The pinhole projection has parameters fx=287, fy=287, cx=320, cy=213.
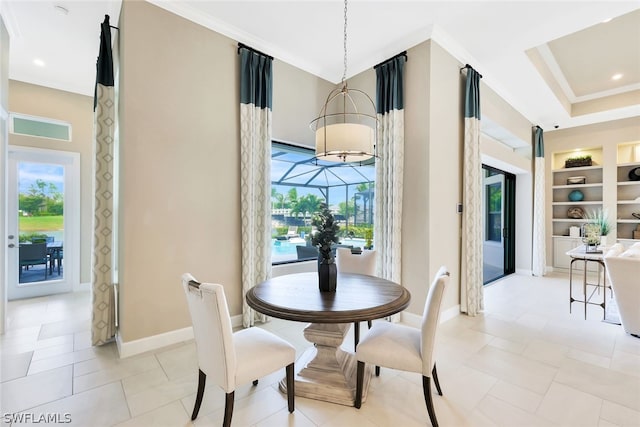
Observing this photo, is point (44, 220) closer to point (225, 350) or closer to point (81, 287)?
point (81, 287)

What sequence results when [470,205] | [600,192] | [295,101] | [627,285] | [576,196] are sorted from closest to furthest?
[627,285], [470,205], [295,101], [600,192], [576,196]

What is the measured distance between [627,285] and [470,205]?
5.66ft

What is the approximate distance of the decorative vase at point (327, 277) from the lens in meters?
2.27

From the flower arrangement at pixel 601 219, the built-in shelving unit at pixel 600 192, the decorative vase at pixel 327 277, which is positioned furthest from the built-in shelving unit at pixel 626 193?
the decorative vase at pixel 327 277

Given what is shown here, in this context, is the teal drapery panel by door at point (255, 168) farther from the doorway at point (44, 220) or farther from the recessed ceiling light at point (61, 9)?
the doorway at point (44, 220)

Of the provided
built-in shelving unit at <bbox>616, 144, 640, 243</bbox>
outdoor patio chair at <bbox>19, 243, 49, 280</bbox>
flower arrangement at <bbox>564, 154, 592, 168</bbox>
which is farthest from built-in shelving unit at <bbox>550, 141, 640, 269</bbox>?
outdoor patio chair at <bbox>19, 243, 49, 280</bbox>

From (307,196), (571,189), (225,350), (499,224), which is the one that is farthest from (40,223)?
(571,189)

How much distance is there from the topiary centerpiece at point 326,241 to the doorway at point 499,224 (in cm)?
549

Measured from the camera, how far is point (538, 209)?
6.21m

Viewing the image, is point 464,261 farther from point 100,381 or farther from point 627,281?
point 100,381

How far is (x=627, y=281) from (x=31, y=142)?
Result: 8215 millimetres

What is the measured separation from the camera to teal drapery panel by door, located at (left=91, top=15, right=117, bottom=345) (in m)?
2.83

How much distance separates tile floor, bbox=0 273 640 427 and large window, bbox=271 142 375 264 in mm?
1441

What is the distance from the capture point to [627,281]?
3.05 metres
